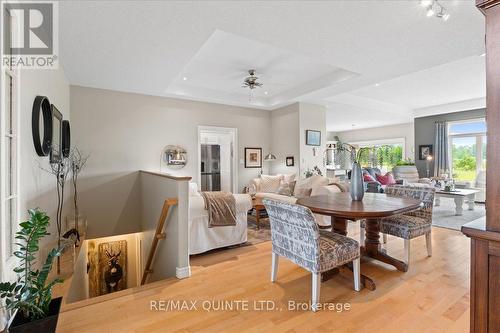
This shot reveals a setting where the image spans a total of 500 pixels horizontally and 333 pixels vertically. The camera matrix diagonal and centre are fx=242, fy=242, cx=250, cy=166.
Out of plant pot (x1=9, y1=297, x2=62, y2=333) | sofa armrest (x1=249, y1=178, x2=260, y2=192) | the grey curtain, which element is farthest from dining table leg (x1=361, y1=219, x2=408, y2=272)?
the grey curtain

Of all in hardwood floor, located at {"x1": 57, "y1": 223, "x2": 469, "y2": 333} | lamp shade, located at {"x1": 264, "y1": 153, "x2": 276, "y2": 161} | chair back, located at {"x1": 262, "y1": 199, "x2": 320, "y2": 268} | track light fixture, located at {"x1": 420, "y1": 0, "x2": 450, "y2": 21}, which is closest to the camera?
hardwood floor, located at {"x1": 57, "y1": 223, "x2": 469, "y2": 333}

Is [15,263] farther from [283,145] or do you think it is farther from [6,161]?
[283,145]

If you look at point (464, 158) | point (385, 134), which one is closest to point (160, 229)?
point (464, 158)

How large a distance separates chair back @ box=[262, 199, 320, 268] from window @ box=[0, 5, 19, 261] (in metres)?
1.94

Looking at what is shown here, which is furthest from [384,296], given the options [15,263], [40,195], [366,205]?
[40,195]

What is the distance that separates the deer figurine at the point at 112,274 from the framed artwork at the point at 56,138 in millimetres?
2569

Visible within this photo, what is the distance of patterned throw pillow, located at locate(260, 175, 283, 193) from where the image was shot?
18.4 ft

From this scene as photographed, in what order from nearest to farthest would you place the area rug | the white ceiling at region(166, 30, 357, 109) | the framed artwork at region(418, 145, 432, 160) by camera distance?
the white ceiling at region(166, 30, 357, 109) < the area rug < the framed artwork at region(418, 145, 432, 160)

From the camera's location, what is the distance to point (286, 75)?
4.59 meters

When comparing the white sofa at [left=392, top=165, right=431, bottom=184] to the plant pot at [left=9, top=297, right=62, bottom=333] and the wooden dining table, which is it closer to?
the wooden dining table

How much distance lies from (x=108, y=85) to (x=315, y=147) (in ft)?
15.2

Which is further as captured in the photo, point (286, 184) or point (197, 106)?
point (197, 106)

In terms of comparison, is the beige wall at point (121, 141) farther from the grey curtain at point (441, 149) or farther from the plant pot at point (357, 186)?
the grey curtain at point (441, 149)

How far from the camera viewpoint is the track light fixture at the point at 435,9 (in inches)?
82.2
